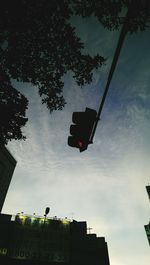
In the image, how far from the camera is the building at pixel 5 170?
49.3m

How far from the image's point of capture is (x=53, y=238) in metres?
38.8

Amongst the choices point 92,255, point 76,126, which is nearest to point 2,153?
point 92,255

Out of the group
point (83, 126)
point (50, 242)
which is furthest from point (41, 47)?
point (50, 242)

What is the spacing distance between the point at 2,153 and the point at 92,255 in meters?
31.5

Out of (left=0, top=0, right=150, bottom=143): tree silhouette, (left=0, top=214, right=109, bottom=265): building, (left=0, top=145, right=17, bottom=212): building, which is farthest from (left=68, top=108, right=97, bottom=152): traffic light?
(left=0, top=145, right=17, bottom=212): building

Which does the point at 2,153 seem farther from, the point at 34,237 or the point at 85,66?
the point at 85,66

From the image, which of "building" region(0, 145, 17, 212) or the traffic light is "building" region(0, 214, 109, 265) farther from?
the traffic light

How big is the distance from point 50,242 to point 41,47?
127ft

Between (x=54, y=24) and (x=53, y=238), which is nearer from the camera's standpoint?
(x=54, y=24)

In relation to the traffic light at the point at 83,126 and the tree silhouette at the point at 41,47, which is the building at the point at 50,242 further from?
the traffic light at the point at 83,126

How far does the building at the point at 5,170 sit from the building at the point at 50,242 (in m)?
10.0

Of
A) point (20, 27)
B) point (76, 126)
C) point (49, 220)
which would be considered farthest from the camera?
point (49, 220)

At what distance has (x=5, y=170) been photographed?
50656 millimetres

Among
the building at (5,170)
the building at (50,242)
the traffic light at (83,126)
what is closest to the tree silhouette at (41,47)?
the traffic light at (83,126)
